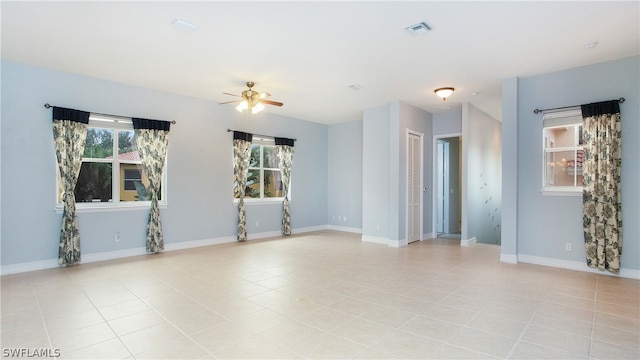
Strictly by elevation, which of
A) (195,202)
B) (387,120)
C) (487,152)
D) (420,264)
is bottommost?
(420,264)

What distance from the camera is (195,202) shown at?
251 inches

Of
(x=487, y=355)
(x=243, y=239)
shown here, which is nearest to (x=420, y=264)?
(x=487, y=355)

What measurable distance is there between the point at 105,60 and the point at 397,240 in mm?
5766

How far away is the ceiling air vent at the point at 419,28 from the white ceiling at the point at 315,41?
70 millimetres

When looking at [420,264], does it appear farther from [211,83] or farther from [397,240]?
[211,83]

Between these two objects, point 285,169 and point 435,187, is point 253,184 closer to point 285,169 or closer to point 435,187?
point 285,169

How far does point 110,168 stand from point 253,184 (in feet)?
9.63

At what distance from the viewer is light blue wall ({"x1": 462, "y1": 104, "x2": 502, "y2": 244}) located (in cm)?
686

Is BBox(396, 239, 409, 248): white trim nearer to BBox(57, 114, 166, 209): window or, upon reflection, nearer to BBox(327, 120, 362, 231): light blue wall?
BBox(327, 120, 362, 231): light blue wall

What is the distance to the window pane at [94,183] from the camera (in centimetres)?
517

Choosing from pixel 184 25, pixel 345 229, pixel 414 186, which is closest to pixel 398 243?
pixel 414 186

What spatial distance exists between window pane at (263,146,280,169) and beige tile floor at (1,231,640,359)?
3240mm

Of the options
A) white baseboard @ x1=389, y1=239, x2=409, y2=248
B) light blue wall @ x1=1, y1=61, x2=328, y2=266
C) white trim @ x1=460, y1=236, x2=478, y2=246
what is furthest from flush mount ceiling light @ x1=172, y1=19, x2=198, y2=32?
white trim @ x1=460, y1=236, x2=478, y2=246

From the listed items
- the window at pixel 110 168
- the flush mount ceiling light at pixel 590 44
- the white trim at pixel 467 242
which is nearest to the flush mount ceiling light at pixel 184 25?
the window at pixel 110 168
